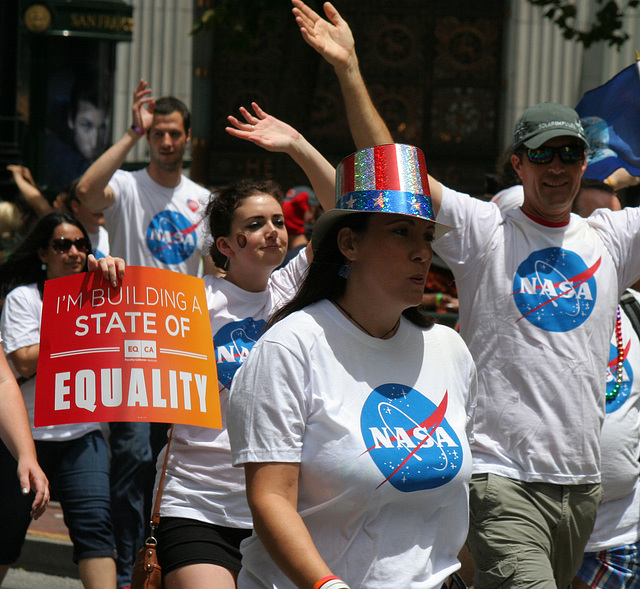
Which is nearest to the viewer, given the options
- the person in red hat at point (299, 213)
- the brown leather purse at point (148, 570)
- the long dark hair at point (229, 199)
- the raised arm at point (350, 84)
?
the brown leather purse at point (148, 570)

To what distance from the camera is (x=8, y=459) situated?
5.01 metres

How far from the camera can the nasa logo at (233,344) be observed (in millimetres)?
3869

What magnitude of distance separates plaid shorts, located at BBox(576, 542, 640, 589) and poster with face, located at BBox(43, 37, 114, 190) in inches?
361

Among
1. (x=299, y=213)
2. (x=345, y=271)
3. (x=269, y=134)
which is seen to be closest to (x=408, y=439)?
(x=345, y=271)

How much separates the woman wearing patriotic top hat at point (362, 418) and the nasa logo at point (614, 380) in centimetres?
164

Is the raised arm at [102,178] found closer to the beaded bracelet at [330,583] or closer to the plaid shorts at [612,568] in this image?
the plaid shorts at [612,568]

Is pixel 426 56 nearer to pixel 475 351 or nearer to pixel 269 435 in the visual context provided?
pixel 475 351

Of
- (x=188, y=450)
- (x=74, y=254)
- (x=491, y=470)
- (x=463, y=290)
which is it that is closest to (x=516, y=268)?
(x=463, y=290)

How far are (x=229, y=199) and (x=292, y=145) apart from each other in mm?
660

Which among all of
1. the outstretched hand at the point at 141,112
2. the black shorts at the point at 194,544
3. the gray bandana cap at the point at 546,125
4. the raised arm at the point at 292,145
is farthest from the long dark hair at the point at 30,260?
the gray bandana cap at the point at 546,125

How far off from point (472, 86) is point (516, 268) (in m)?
9.88

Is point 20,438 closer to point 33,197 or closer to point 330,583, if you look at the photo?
point 330,583

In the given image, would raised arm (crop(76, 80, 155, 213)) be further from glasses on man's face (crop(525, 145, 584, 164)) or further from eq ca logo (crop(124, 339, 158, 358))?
glasses on man's face (crop(525, 145, 584, 164))

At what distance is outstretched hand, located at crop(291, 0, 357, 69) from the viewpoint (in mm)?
3635
